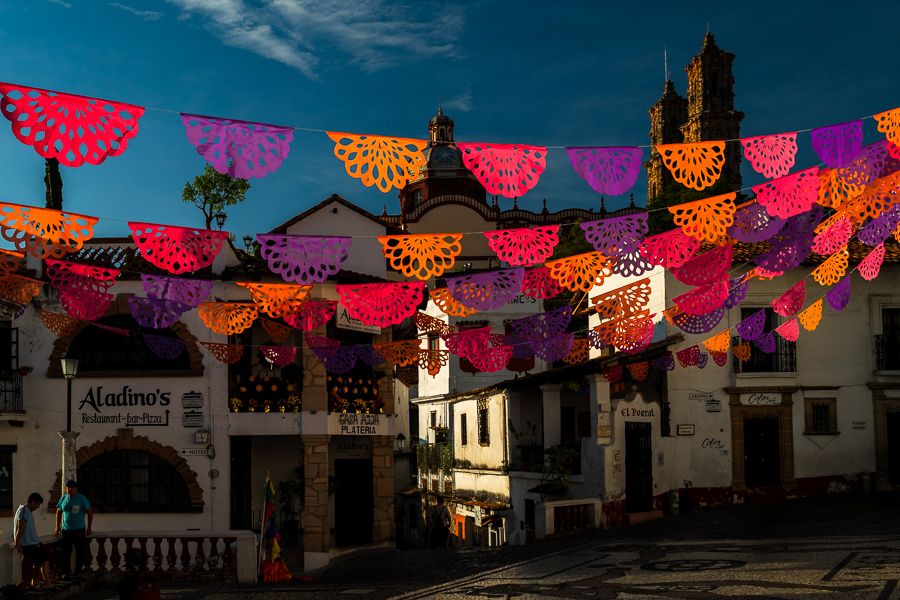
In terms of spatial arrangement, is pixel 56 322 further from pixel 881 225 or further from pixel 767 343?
pixel 767 343

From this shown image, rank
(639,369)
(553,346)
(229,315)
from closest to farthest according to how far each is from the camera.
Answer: (229,315)
(553,346)
(639,369)

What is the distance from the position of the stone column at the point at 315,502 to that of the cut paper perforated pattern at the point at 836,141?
14277mm

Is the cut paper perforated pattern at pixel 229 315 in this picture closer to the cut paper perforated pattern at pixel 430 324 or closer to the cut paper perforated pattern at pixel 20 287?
the cut paper perforated pattern at pixel 20 287

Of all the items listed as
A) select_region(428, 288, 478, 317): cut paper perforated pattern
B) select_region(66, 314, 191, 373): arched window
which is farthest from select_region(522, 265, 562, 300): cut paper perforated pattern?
select_region(66, 314, 191, 373): arched window

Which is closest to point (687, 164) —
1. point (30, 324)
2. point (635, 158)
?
point (635, 158)

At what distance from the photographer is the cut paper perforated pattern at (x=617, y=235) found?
11.6 meters

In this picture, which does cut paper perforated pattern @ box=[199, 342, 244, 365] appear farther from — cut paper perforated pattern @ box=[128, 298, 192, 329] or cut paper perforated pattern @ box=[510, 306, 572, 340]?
cut paper perforated pattern @ box=[510, 306, 572, 340]

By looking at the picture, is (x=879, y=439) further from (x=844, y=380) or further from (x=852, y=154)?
(x=852, y=154)

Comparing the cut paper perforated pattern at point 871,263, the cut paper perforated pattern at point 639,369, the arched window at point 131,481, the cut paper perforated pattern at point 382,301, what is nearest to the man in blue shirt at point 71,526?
the cut paper perforated pattern at point 382,301

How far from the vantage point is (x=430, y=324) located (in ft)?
55.0

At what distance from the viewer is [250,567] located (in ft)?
49.0

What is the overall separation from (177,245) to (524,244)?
14.4 feet

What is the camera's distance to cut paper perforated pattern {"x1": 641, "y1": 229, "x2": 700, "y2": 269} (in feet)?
39.9

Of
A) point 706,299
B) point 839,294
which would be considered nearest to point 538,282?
point 706,299
